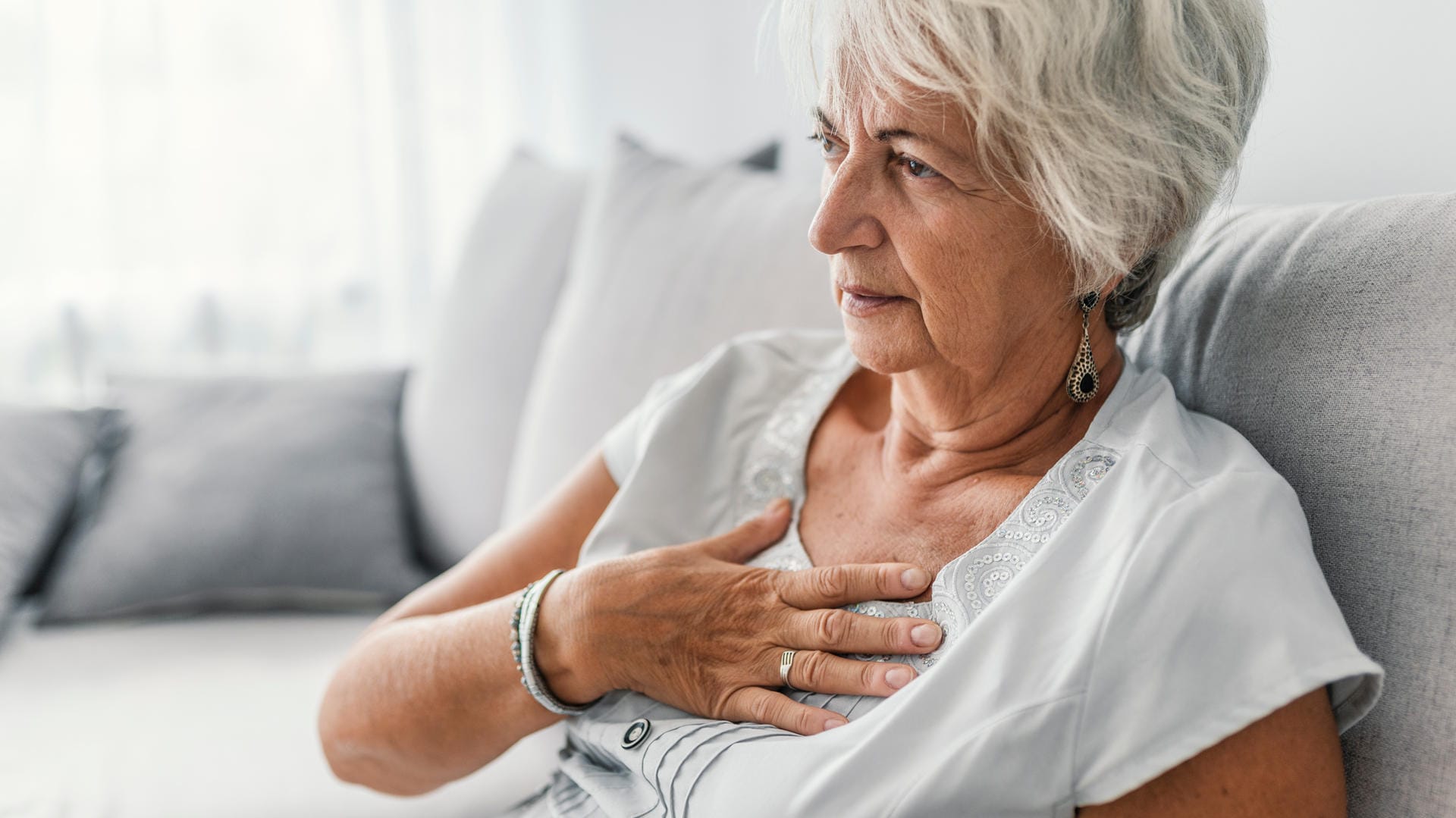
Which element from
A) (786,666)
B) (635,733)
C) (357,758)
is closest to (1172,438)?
(786,666)

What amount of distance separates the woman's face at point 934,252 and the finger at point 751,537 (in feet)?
0.62

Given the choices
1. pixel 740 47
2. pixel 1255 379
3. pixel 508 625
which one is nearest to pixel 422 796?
pixel 508 625

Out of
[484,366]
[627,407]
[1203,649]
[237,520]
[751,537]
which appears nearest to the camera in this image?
[1203,649]

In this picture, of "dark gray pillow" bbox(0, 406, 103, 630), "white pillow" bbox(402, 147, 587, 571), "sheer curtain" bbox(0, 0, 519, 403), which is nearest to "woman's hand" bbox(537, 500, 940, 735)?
"white pillow" bbox(402, 147, 587, 571)

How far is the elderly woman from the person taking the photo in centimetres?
70

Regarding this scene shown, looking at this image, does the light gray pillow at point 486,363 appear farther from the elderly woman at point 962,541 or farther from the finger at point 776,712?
the finger at point 776,712

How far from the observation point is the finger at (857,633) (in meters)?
0.83

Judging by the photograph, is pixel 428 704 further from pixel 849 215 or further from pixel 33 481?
pixel 33 481

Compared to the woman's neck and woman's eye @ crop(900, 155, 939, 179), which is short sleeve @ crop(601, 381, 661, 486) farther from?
woman's eye @ crop(900, 155, 939, 179)

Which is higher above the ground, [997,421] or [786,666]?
[997,421]

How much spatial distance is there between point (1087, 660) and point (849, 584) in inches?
9.0

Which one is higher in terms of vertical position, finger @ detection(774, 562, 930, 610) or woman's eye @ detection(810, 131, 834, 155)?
woman's eye @ detection(810, 131, 834, 155)

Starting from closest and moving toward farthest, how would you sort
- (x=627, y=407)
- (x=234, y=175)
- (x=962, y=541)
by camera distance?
(x=962, y=541), (x=627, y=407), (x=234, y=175)

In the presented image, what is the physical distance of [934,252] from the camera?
2.87 feet
